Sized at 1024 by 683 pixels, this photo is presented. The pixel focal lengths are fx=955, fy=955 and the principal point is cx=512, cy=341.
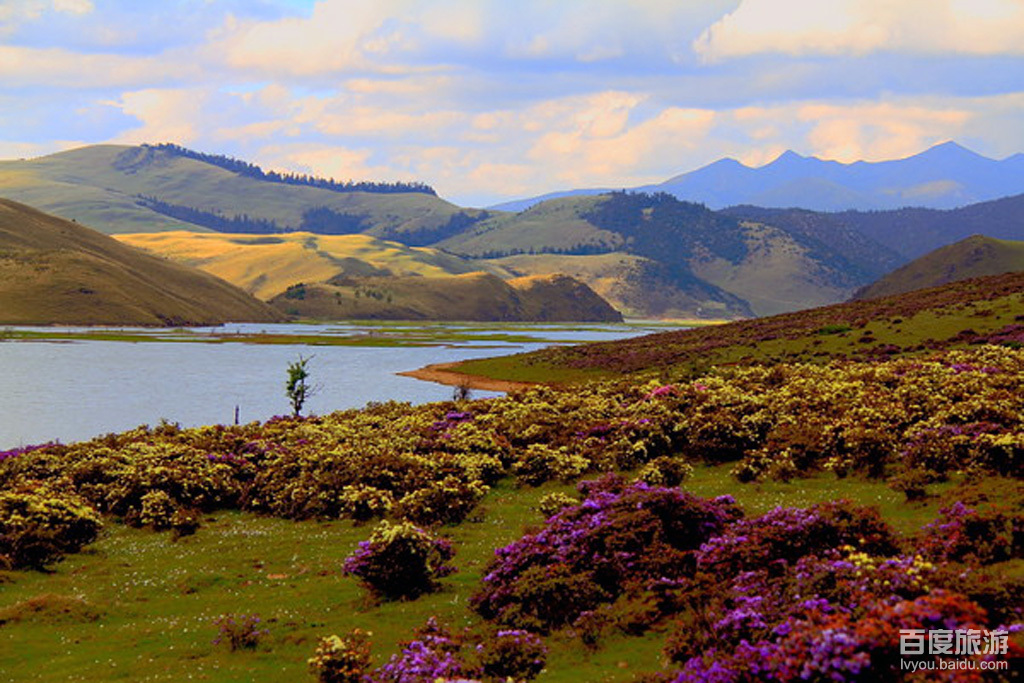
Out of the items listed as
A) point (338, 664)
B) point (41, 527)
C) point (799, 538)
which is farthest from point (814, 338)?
point (338, 664)

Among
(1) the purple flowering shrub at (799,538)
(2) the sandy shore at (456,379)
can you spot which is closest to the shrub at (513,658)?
(1) the purple flowering shrub at (799,538)

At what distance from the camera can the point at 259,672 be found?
1778cm

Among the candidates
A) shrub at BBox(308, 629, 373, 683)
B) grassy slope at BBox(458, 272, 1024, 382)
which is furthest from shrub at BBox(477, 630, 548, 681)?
grassy slope at BBox(458, 272, 1024, 382)

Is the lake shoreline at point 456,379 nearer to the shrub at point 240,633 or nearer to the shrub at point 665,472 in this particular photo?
the shrub at point 665,472

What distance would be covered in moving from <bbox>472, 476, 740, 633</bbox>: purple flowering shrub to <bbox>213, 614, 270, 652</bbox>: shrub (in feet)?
14.8

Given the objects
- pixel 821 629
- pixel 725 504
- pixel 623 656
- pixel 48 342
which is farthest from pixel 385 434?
pixel 48 342

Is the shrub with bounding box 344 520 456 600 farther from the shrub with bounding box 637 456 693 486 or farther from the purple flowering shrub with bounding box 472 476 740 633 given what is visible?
the shrub with bounding box 637 456 693 486

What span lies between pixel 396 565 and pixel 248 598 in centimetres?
393

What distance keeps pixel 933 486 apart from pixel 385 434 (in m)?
22.8

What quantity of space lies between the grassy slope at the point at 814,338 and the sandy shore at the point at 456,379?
188 centimetres

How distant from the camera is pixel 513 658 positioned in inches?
643

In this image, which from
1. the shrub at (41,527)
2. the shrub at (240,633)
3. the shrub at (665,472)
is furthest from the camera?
the shrub at (665,472)

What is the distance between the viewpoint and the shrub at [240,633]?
756 inches

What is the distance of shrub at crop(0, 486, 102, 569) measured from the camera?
27141mm
